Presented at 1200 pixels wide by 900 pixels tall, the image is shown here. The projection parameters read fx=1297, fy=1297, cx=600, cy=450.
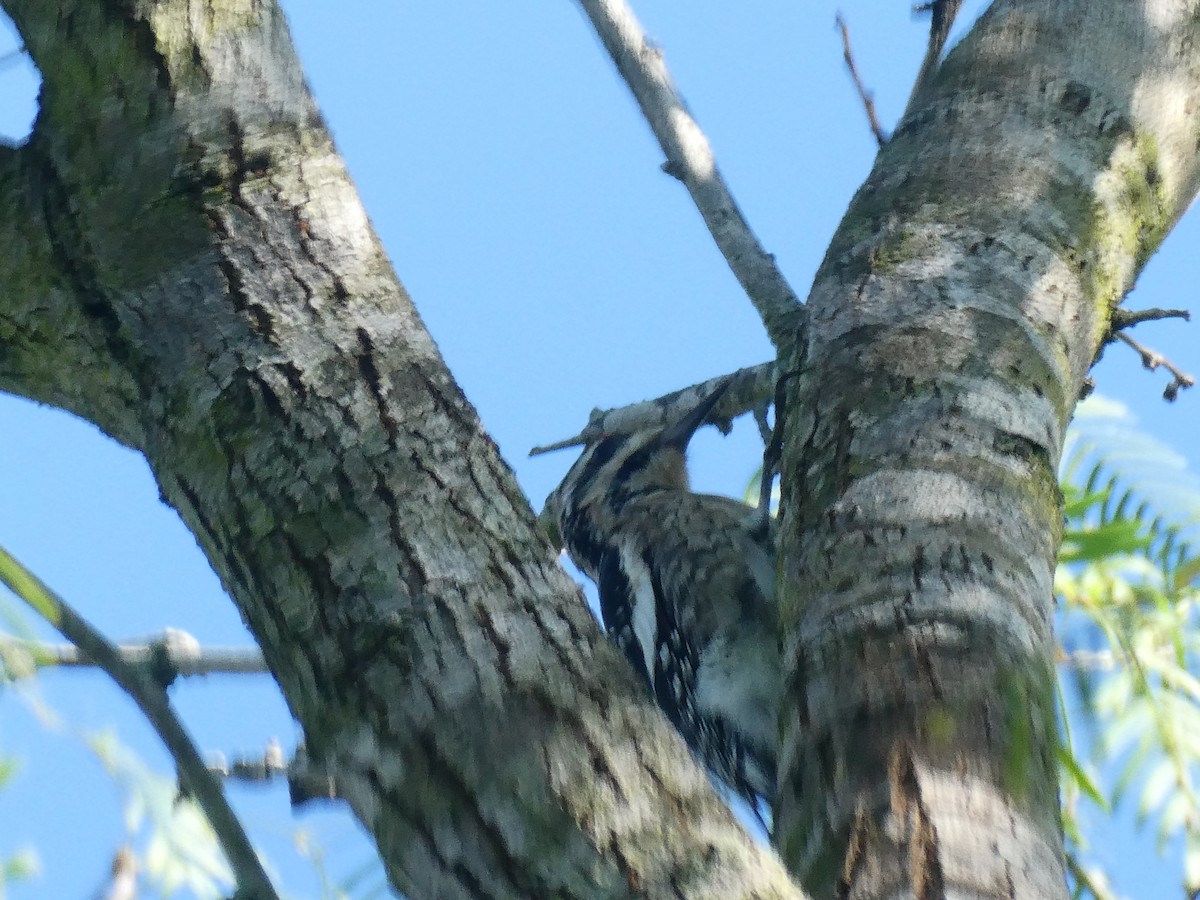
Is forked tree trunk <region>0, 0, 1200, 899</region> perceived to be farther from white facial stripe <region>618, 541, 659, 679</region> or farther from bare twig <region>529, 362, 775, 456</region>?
white facial stripe <region>618, 541, 659, 679</region>

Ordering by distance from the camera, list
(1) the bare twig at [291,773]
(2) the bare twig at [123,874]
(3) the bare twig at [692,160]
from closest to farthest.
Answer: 1. (1) the bare twig at [291,773]
2. (2) the bare twig at [123,874]
3. (3) the bare twig at [692,160]

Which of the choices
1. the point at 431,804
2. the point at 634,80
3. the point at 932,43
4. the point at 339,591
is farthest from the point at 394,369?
the point at 634,80

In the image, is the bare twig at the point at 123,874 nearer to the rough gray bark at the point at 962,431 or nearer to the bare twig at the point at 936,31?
the rough gray bark at the point at 962,431

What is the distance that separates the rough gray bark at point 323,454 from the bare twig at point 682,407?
51.3 inches

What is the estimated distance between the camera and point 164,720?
1065 millimetres

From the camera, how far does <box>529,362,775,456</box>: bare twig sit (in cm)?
286

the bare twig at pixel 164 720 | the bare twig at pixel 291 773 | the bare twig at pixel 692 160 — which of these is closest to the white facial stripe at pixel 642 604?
the bare twig at pixel 692 160

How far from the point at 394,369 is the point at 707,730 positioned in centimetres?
163

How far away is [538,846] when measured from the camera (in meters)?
1.09

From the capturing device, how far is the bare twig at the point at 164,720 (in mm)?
989

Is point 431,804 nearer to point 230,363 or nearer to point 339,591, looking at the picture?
point 339,591

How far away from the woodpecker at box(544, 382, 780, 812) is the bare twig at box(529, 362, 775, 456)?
1.5 inches

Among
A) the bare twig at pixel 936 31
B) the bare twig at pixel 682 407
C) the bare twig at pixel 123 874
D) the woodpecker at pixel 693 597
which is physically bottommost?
the bare twig at pixel 123 874

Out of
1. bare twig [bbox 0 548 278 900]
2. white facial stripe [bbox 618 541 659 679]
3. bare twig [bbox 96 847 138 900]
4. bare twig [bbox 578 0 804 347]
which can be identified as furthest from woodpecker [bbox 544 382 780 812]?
bare twig [bbox 0 548 278 900]
